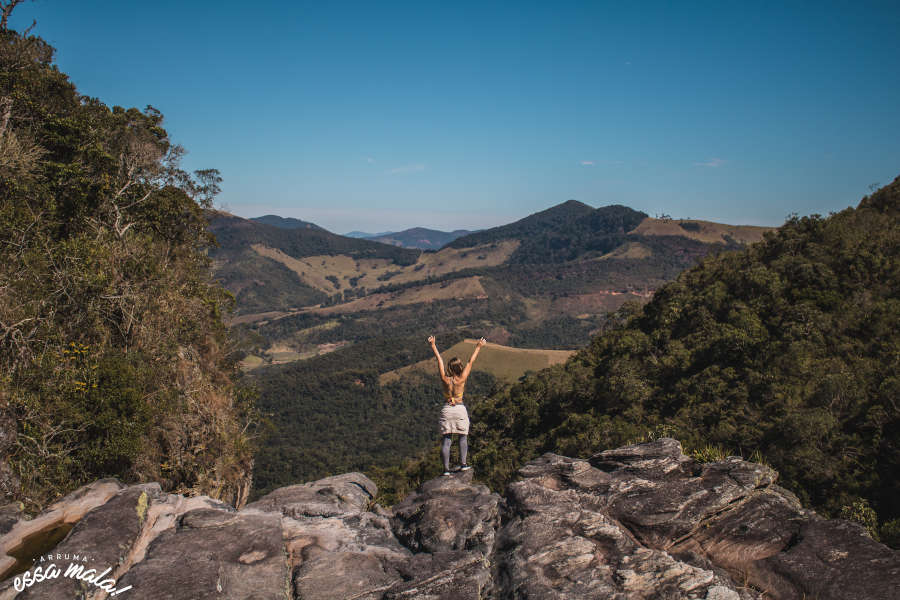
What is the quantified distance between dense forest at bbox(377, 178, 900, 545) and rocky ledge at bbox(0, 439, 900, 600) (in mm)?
4671

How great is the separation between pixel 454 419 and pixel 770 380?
2388 centimetres

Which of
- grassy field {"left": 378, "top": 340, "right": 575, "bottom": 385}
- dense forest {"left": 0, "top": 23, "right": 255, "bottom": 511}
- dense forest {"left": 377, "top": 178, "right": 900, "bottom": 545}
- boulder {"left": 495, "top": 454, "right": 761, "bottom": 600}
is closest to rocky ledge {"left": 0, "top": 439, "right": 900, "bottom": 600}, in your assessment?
boulder {"left": 495, "top": 454, "right": 761, "bottom": 600}

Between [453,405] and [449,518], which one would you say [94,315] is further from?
[449,518]

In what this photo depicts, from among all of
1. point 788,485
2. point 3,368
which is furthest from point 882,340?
point 3,368

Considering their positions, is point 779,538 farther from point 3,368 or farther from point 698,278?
point 698,278

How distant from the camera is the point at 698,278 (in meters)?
52.4

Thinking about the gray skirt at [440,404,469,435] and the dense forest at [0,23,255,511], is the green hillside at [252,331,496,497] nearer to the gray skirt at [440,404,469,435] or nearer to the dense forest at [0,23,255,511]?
the dense forest at [0,23,255,511]

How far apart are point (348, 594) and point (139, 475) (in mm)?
14340

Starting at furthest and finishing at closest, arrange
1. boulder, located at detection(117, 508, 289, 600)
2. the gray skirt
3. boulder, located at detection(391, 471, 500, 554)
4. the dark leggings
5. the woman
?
the dark leggings
the gray skirt
the woman
boulder, located at detection(391, 471, 500, 554)
boulder, located at detection(117, 508, 289, 600)

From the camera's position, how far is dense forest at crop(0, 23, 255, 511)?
57.2 feet

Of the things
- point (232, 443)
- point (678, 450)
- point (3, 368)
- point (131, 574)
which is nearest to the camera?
point (131, 574)

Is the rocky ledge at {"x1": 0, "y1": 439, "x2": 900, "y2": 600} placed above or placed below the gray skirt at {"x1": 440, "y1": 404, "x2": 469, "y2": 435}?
below

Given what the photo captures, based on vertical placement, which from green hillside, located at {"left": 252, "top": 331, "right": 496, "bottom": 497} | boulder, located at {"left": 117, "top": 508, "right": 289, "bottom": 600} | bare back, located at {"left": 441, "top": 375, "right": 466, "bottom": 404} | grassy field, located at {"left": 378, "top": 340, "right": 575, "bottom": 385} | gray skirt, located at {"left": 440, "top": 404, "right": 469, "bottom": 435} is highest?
bare back, located at {"left": 441, "top": 375, "right": 466, "bottom": 404}

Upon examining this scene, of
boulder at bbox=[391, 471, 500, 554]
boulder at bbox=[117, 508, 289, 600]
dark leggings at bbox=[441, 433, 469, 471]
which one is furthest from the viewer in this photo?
dark leggings at bbox=[441, 433, 469, 471]
